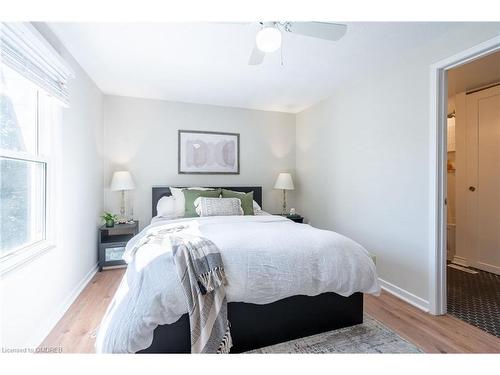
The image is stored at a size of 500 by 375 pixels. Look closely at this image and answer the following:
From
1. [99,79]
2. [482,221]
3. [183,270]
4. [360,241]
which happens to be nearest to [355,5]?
[183,270]

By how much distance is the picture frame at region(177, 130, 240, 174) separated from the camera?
377 cm

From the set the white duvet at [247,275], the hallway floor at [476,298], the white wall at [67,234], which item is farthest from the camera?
the hallway floor at [476,298]

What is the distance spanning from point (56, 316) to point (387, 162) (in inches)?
128

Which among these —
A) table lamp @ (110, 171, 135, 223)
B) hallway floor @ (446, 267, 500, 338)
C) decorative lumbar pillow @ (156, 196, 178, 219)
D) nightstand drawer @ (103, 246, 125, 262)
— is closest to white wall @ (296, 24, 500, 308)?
hallway floor @ (446, 267, 500, 338)

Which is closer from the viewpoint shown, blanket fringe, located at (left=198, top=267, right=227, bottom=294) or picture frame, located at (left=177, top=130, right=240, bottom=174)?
blanket fringe, located at (left=198, top=267, right=227, bottom=294)

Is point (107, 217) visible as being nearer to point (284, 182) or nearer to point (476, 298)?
point (284, 182)

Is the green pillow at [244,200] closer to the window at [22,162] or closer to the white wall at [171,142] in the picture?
the white wall at [171,142]

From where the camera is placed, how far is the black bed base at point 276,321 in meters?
1.41

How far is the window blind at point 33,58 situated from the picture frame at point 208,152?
70.2 inches

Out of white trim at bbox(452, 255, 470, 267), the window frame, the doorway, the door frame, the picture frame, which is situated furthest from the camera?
the picture frame

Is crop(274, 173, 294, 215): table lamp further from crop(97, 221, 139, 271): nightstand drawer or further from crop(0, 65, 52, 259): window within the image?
crop(0, 65, 52, 259): window

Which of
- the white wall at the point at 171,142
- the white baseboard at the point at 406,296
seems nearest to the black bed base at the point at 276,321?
the white baseboard at the point at 406,296

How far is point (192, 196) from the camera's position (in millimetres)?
3168
